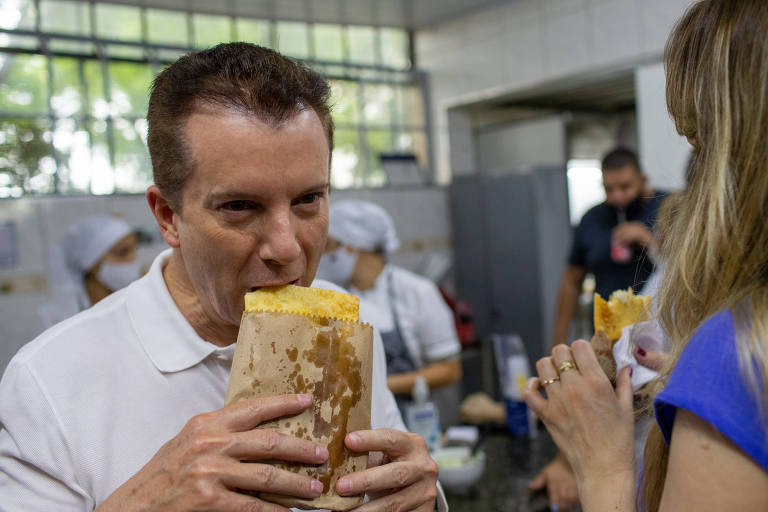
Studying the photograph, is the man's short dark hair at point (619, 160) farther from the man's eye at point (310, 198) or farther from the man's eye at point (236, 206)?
the man's eye at point (236, 206)

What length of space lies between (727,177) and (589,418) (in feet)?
1.72

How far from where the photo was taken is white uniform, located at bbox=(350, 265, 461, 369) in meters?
3.21

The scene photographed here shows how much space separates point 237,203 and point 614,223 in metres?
3.17

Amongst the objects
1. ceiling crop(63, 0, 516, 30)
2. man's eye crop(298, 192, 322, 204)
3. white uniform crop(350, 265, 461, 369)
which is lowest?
white uniform crop(350, 265, 461, 369)

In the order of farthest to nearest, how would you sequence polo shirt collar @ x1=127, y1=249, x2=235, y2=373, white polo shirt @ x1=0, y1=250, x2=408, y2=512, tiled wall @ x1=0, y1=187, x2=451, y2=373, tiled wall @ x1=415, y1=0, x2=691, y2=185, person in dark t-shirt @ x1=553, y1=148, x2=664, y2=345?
tiled wall @ x1=415, y1=0, x2=691, y2=185, tiled wall @ x1=0, y1=187, x2=451, y2=373, person in dark t-shirt @ x1=553, y1=148, x2=664, y2=345, polo shirt collar @ x1=127, y1=249, x2=235, y2=373, white polo shirt @ x1=0, y1=250, x2=408, y2=512

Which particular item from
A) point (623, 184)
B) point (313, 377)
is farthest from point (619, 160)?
point (313, 377)

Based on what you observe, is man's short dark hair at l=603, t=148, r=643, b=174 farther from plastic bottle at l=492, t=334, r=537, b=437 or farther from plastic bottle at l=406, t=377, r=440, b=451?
plastic bottle at l=406, t=377, r=440, b=451

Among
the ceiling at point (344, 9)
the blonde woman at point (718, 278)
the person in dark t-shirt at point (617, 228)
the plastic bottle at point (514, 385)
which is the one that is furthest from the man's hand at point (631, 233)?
the ceiling at point (344, 9)

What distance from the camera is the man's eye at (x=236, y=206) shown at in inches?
40.9

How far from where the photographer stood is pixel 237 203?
104cm

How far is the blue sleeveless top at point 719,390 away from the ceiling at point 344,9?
564 cm

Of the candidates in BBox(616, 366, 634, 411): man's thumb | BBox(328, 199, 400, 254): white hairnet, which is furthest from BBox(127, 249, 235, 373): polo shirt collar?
BBox(328, 199, 400, 254): white hairnet

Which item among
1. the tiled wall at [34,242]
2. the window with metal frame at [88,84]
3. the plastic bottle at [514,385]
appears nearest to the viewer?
the plastic bottle at [514,385]

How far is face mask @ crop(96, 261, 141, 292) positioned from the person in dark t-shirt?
2.62m
